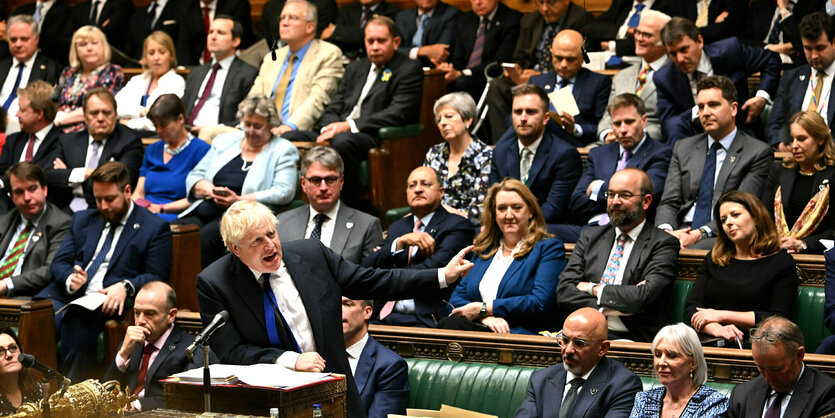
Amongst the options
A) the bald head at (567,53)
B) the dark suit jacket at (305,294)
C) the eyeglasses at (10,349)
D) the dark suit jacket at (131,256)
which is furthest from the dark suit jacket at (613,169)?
the eyeglasses at (10,349)

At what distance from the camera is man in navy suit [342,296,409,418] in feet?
12.5

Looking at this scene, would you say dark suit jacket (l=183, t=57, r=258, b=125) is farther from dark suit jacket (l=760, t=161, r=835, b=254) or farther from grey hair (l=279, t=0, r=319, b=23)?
dark suit jacket (l=760, t=161, r=835, b=254)

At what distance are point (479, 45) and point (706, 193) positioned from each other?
2.33 metres

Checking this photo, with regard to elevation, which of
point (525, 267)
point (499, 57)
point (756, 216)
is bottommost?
point (525, 267)

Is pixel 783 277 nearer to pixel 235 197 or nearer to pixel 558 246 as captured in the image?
pixel 558 246

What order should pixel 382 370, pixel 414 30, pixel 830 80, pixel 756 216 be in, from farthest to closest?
pixel 414 30 < pixel 830 80 < pixel 756 216 < pixel 382 370

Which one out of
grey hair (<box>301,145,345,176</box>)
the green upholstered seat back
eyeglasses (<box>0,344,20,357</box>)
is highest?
grey hair (<box>301,145,345,176</box>)

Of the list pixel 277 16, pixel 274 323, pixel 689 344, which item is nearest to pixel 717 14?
pixel 277 16

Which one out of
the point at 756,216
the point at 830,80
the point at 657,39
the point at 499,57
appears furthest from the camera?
the point at 499,57

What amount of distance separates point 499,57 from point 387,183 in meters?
1.22

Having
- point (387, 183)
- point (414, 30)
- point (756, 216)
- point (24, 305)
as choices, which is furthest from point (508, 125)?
point (24, 305)

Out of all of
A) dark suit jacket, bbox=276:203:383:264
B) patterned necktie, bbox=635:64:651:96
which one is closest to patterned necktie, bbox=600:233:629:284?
dark suit jacket, bbox=276:203:383:264

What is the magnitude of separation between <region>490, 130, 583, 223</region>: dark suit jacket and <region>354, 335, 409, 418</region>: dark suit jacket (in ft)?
5.23

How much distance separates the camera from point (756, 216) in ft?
13.5
